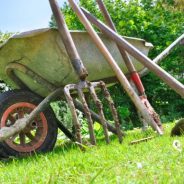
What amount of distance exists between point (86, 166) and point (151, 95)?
6.95m

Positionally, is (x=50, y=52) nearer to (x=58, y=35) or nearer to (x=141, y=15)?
(x=58, y=35)

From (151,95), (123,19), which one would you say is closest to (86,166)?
(151,95)

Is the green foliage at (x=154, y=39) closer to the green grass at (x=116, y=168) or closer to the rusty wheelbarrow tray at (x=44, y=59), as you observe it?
the rusty wheelbarrow tray at (x=44, y=59)

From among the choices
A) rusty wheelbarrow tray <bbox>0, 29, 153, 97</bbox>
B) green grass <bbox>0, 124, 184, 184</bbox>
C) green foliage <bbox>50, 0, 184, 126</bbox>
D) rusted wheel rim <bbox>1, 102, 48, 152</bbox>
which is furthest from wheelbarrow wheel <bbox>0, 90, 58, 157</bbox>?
green foliage <bbox>50, 0, 184, 126</bbox>

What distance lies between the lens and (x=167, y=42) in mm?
9117

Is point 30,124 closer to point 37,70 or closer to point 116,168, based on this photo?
point 37,70

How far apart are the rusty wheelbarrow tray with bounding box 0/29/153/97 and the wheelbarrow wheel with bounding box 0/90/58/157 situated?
214 mm

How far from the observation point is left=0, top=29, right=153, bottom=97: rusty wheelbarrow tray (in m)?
3.36

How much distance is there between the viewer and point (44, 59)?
346cm

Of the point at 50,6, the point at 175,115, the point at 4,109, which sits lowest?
the point at 175,115

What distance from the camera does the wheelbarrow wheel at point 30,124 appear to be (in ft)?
10.7

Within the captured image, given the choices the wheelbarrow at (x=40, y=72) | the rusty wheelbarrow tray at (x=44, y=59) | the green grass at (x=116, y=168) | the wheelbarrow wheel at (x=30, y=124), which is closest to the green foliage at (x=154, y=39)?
the rusty wheelbarrow tray at (x=44, y=59)

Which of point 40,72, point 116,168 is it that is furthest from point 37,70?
point 116,168

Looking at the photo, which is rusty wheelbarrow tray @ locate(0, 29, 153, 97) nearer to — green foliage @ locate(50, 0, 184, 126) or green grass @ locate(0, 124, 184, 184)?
green grass @ locate(0, 124, 184, 184)
